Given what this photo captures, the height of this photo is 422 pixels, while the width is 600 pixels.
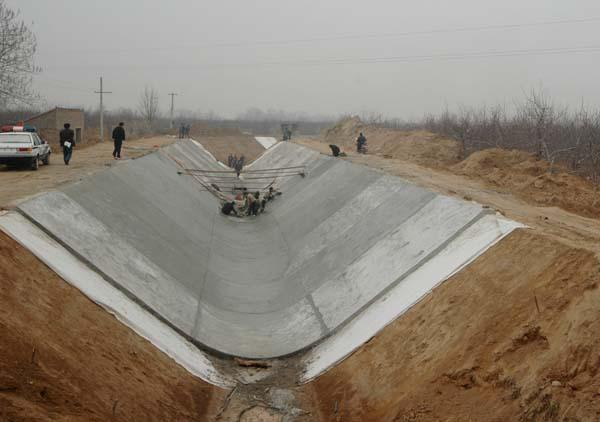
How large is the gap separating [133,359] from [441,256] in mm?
6606

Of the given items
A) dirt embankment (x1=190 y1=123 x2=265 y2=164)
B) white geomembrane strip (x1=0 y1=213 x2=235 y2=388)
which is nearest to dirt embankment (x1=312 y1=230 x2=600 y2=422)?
white geomembrane strip (x1=0 y1=213 x2=235 y2=388)

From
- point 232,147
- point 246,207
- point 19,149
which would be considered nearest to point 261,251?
point 246,207

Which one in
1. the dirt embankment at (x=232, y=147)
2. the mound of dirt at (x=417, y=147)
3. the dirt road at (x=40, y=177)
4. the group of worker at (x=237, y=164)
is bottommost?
the dirt embankment at (x=232, y=147)

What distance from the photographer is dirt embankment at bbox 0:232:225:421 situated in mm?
7438

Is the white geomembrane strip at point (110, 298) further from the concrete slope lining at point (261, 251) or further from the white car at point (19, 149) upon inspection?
the white car at point (19, 149)

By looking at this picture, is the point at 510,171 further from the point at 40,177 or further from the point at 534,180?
the point at 40,177

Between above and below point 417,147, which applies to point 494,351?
above

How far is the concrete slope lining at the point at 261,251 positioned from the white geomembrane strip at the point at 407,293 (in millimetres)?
74

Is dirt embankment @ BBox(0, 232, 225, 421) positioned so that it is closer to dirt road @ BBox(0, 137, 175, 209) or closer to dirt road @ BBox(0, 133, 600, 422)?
dirt road @ BBox(0, 133, 600, 422)

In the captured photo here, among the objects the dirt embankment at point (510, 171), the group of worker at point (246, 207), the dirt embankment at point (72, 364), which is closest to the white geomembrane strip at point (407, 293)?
the dirt embankment at point (72, 364)

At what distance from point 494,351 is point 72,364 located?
603 cm

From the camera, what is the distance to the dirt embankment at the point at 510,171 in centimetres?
1973

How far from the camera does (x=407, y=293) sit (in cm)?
1268

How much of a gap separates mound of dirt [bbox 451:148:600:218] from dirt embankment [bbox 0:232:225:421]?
13165mm
